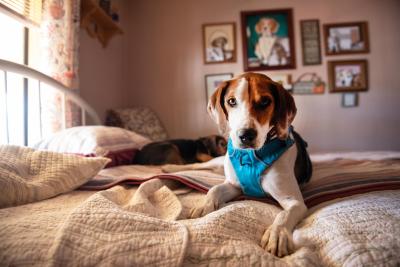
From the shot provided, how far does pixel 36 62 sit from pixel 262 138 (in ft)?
5.06

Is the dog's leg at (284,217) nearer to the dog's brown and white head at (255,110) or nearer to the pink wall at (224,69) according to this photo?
the dog's brown and white head at (255,110)

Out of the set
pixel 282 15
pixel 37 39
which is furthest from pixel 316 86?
pixel 37 39

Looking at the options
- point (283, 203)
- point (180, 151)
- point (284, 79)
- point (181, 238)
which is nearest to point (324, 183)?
point (283, 203)

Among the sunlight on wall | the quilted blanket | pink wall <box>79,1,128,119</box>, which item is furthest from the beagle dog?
pink wall <box>79,1,128,119</box>

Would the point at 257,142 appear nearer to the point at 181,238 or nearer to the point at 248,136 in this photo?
the point at 248,136

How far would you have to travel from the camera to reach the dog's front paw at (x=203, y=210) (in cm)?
77

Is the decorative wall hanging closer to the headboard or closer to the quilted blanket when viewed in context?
the headboard

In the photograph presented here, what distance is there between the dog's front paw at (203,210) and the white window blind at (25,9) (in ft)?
4.24

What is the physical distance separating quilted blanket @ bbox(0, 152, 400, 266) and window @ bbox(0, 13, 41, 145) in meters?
0.97

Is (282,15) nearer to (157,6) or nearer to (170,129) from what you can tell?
(157,6)

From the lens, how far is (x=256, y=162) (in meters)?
0.94

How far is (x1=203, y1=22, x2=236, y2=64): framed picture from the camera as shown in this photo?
3.13 metres

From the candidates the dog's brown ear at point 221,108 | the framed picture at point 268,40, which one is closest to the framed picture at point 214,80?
the framed picture at point 268,40

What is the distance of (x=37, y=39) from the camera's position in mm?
1675
